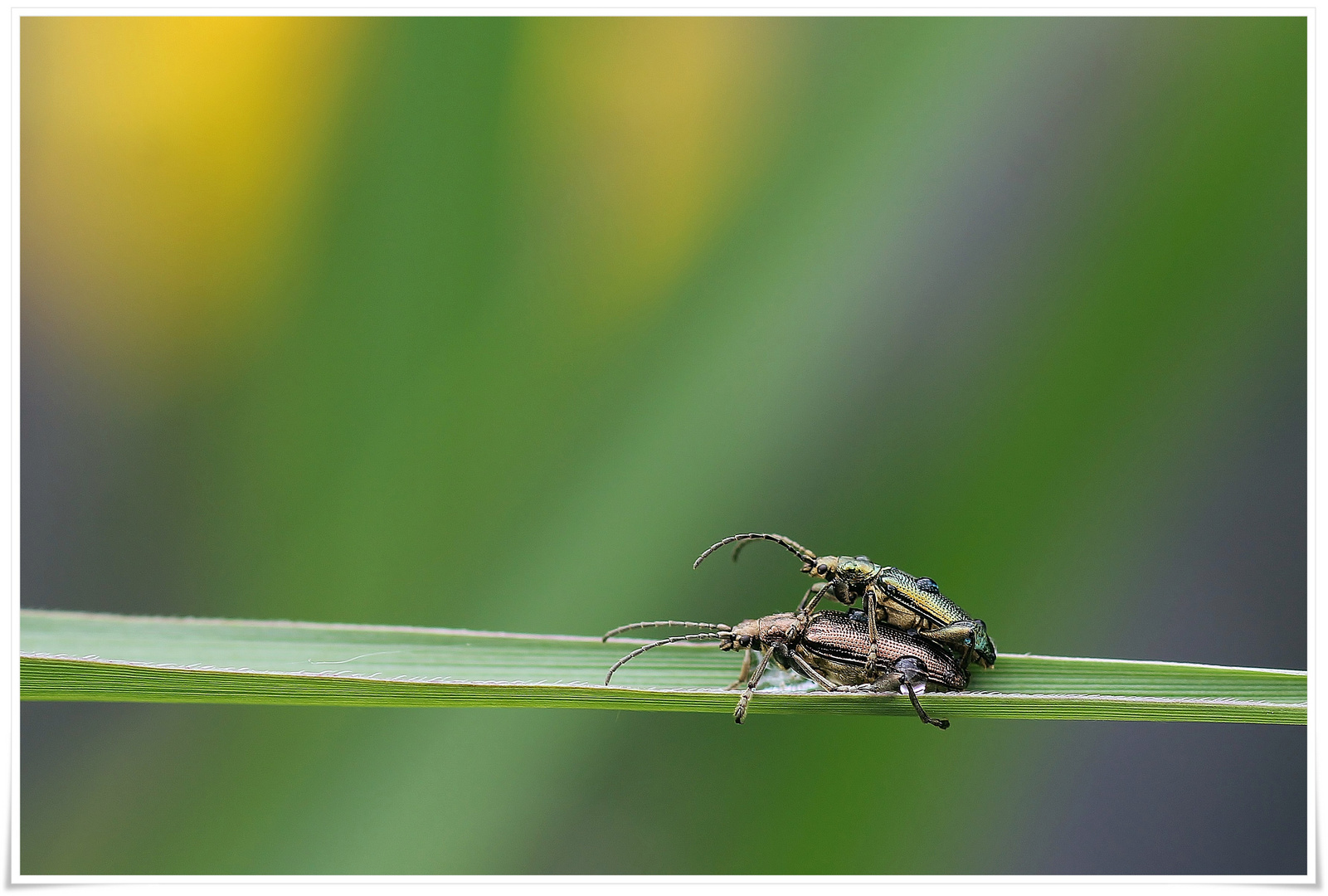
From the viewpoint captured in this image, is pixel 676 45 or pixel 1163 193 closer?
pixel 1163 193

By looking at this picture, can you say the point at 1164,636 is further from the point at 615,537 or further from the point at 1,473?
the point at 1,473

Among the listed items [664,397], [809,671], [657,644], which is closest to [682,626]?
[657,644]

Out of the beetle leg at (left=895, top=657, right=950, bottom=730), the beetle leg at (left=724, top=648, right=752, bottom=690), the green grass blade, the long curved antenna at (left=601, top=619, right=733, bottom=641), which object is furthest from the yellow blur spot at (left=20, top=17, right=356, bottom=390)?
the beetle leg at (left=895, top=657, right=950, bottom=730)

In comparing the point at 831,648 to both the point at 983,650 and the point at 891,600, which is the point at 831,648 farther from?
the point at 983,650

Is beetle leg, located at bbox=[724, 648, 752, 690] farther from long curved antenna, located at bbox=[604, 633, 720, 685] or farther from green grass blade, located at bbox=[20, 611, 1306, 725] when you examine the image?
long curved antenna, located at bbox=[604, 633, 720, 685]

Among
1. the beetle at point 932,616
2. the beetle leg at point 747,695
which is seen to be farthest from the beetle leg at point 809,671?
the beetle at point 932,616

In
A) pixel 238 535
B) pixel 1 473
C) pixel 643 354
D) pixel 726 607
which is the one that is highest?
pixel 643 354

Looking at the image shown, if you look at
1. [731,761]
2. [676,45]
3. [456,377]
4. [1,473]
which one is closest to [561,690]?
[731,761]
